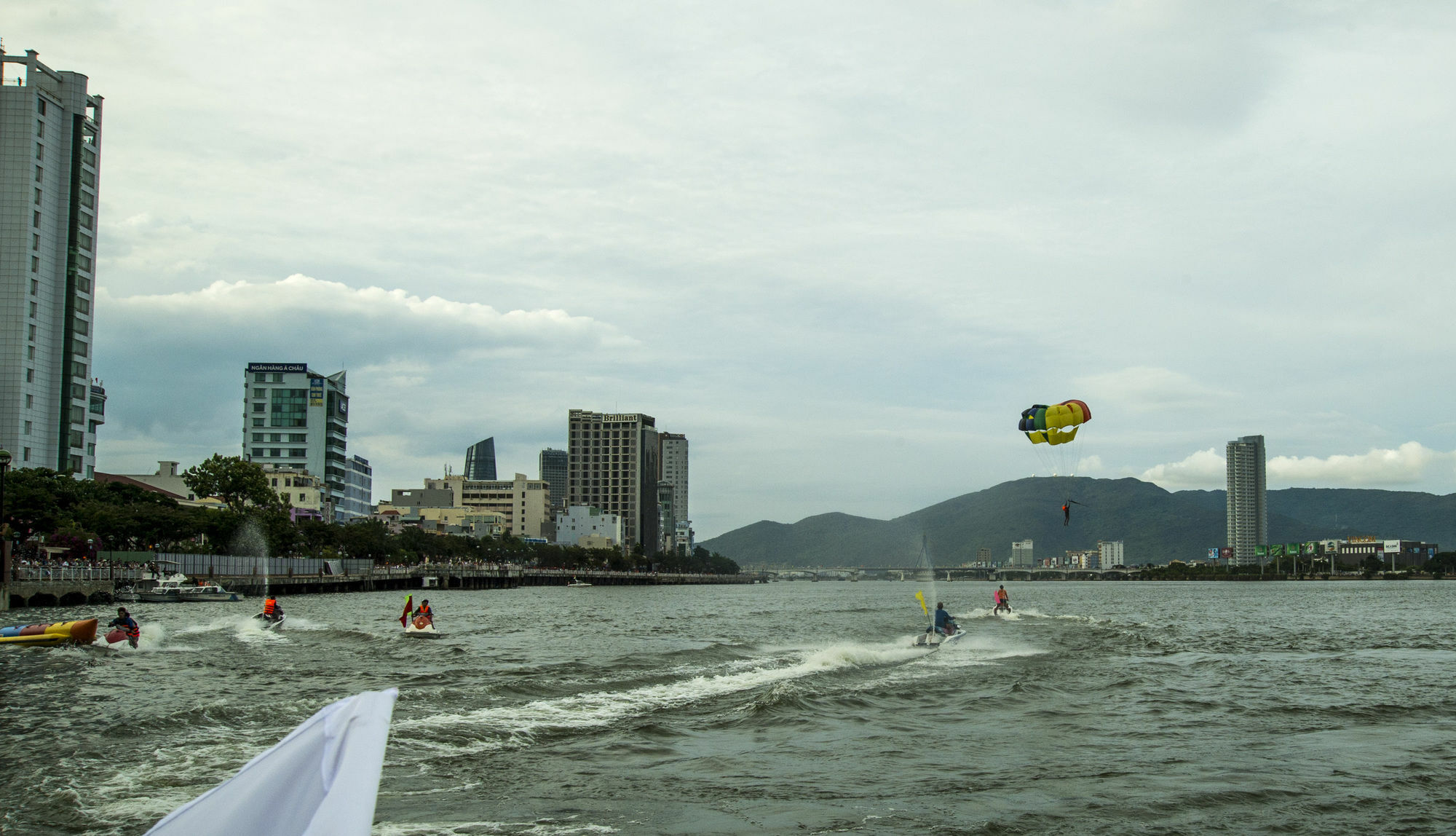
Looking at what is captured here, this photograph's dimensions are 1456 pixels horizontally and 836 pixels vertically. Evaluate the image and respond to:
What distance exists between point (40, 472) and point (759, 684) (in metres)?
71.8

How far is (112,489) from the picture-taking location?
9925cm

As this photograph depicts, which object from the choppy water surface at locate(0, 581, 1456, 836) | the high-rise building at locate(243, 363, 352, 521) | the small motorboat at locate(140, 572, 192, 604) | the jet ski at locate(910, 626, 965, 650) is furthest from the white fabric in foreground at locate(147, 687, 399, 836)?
the high-rise building at locate(243, 363, 352, 521)

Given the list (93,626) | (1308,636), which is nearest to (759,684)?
(93,626)

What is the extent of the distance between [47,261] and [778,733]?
95.1 metres

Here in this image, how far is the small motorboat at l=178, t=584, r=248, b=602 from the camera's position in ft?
257

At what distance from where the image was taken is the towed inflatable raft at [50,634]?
125ft

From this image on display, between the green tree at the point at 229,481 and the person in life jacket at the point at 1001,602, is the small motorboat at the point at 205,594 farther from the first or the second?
the person in life jacket at the point at 1001,602

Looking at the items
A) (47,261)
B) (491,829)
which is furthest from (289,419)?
(491,829)

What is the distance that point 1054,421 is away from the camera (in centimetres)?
4900

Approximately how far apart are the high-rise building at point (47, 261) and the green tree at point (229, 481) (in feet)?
46.9

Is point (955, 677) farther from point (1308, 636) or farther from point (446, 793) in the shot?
point (1308, 636)

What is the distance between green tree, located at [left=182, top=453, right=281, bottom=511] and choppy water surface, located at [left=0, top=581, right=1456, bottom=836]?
73255 mm

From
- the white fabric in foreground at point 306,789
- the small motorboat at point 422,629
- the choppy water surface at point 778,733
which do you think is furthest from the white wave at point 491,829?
the small motorboat at point 422,629

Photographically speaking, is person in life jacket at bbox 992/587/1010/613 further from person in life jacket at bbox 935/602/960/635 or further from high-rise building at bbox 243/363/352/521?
high-rise building at bbox 243/363/352/521
